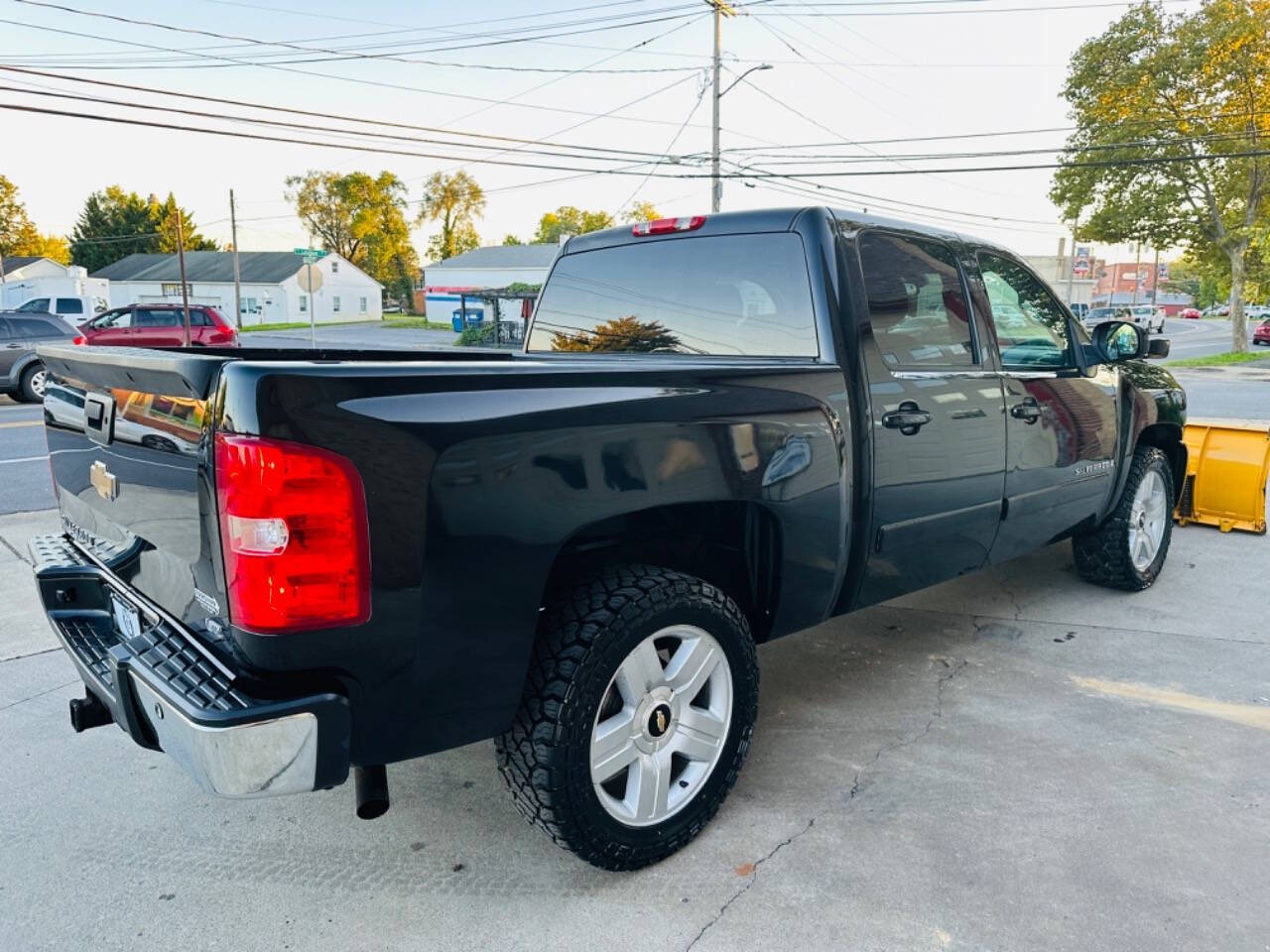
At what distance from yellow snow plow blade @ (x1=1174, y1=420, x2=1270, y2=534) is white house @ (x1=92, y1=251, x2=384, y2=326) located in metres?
59.1

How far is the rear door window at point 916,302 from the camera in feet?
10.6

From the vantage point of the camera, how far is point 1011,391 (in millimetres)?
3768

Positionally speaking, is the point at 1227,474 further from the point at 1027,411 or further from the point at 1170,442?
the point at 1027,411

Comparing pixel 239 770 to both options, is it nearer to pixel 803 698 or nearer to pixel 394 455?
pixel 394 455

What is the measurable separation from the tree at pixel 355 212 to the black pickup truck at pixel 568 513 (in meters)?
88.9

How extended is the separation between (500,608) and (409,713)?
306 mm

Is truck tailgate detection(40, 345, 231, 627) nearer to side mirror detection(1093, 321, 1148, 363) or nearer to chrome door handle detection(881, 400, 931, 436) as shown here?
chrome door handle detection(881, 400, 931, 436)

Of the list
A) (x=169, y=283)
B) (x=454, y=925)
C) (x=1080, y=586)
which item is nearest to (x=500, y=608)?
(x=454, y=925)

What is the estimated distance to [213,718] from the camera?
1.79 meters

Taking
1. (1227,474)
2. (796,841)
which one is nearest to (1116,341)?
(1227,474)

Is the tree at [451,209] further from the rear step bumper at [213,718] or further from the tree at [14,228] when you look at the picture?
the rear step bumper at [213,718]

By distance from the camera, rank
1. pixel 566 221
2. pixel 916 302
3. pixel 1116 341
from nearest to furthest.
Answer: pixel 916 302 → pixel 1116 341 → pixel 566 221

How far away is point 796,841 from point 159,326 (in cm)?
2301

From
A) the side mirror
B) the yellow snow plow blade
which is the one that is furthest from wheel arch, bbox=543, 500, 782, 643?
the yellow snow plow blade
